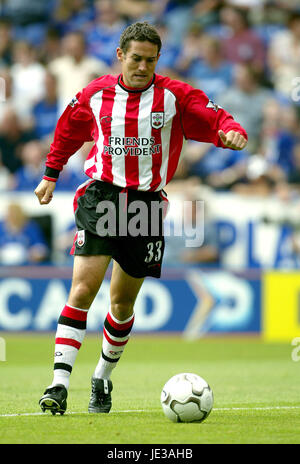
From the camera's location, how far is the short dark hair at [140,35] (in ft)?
17.7

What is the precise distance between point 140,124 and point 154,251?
83 cm

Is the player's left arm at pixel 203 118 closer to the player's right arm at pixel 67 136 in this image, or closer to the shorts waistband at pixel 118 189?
the shorts waistband at pixel 118 189

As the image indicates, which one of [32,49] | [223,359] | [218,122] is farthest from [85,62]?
[218,122]

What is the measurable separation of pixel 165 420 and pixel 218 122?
1921mm

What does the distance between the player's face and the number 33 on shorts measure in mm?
1024

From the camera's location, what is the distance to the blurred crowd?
13.1 m

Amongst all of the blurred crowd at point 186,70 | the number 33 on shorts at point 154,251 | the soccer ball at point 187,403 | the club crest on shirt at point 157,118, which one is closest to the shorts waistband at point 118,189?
the number 33 on shorts at point 154,251

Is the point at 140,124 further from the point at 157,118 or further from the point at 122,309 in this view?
the point at 122,309

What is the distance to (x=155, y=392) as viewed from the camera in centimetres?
682

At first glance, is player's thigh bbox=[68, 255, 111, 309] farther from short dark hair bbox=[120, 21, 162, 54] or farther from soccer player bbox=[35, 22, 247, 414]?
short dark hair bbox=[120, 21, 162, 54]

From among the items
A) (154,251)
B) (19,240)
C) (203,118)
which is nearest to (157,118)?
(203,118)

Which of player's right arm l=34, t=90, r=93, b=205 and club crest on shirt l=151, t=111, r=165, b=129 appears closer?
club crest on shirt l=151, t=111, r=165, b=129

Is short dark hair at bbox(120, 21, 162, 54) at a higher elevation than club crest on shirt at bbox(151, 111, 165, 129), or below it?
higher

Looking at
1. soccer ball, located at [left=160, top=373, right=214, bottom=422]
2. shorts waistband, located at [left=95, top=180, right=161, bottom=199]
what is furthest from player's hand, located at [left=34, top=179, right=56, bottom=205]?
soccer ball, located at [left=160, top=373, right=214, bottom=422]
